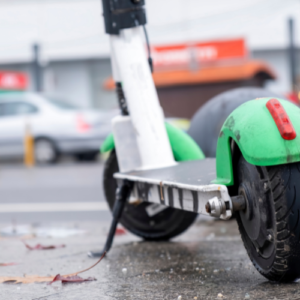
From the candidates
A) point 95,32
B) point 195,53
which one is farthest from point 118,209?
point 95,32

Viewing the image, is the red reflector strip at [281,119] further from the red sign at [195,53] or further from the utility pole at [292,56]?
the utility pole at [292,56]

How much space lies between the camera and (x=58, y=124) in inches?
502

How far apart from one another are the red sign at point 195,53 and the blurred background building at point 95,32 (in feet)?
19.1

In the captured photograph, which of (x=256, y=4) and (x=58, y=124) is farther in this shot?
(x=256, y=4)

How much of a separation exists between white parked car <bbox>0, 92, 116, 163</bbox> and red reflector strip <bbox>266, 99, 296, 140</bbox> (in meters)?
9.81

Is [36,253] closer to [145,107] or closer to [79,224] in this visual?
[145,107]

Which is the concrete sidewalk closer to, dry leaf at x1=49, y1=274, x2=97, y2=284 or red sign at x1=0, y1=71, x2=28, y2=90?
dry leaf at x1=49, y1=274, x2=97, y2=284

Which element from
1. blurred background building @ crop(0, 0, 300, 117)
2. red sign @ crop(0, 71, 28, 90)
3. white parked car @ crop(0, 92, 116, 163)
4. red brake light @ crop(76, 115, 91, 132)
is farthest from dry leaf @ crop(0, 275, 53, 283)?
blurred background building @ crop(0, 0, 300, 117)

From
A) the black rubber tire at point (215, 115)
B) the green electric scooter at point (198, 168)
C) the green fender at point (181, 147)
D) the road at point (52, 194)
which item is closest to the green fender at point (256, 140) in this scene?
the green electric scooter at point (198, 168)

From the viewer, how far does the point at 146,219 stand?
4066 millimetres

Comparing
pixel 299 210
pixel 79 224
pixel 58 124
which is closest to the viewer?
pixel 299 210

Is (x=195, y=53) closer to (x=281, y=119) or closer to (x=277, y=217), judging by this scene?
(x=281, y=119)

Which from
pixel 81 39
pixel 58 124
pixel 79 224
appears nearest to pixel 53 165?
pixel 58 124

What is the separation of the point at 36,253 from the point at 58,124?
8938mm
